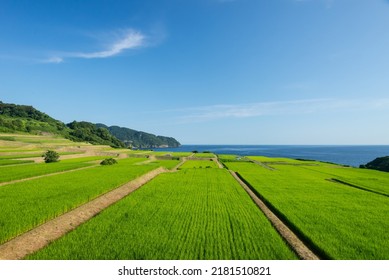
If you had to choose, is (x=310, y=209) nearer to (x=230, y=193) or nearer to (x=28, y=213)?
(x=230, y=193)

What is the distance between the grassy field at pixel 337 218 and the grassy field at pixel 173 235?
6.69 ft

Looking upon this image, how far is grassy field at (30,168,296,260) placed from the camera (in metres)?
10.7

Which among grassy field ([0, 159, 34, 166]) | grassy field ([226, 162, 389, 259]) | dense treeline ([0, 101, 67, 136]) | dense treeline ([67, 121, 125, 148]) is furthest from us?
dense treeline ([67, 121, 125, 148])

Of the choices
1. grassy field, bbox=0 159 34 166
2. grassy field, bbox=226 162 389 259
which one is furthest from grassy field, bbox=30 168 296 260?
grassy field, bbox=0 159 34 166

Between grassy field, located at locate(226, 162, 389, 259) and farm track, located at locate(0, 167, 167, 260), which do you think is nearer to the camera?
farm track, located at locate(0, 167, 167, 260)

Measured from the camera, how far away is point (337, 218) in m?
16.7

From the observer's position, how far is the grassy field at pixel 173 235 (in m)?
10.7

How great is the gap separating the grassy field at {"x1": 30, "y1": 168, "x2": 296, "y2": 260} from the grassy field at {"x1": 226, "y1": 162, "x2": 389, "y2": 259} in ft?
6.69

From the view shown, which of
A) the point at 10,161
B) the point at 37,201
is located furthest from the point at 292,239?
the point at 10,161

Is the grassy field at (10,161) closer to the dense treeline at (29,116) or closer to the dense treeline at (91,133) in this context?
the dense treeline at (29,116)

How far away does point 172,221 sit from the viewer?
15.3 meters

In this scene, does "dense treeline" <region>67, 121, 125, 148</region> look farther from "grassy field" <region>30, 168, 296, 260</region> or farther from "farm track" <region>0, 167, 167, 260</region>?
"grassy field" <region>30, 168, 296, 260</region>

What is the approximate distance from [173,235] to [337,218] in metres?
11.2

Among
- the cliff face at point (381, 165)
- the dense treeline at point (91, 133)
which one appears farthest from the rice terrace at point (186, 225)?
the dense treeline at point (91, 133)
